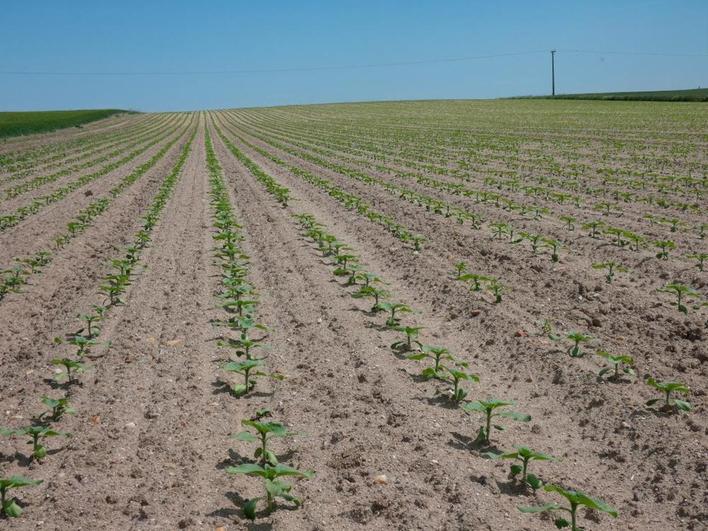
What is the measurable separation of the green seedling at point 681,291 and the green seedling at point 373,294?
312 cm

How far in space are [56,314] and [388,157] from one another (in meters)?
20.7

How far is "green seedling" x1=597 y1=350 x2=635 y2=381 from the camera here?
18.4ft

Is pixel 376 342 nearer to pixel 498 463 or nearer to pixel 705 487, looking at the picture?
pixel 498 463

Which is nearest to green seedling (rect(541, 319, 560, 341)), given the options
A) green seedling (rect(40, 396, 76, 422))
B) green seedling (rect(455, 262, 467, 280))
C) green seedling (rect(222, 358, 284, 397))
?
green seedling (rect(455, 262, 467, 280))

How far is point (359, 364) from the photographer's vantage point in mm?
6184

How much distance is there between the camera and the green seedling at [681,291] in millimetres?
7137

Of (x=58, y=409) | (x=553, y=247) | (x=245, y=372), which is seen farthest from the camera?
(x=553, y=247)

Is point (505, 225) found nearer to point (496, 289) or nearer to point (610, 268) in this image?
point (610, 268)

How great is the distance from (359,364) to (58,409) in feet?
8.54

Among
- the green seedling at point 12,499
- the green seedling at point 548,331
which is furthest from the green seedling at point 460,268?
the green seedling at point 12,499

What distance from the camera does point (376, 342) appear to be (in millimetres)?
6742

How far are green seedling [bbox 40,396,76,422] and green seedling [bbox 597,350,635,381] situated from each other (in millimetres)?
4385

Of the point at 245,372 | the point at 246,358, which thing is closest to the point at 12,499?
the point at 245,372

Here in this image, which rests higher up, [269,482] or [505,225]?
[505,225]
